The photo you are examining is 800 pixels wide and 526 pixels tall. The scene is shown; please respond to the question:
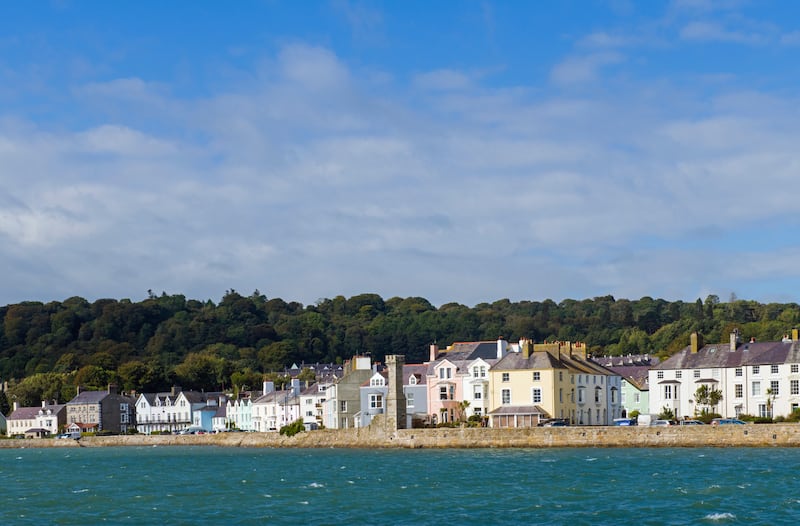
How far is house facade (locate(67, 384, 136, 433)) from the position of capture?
127250 millimetres

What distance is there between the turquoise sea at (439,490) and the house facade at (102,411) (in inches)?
2426

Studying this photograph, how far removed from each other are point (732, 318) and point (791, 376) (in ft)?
301

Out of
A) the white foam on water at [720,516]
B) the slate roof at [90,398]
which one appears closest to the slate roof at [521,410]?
the white foam on water at [720,516]

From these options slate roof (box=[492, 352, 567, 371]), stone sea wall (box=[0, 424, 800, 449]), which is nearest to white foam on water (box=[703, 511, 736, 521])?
stone sea wall (box=[0, 424, 800, 449])

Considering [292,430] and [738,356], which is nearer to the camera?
[738,356]

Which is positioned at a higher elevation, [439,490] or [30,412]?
[439,490]

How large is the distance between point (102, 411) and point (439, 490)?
299ft

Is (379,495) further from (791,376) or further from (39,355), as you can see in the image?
(39,355)

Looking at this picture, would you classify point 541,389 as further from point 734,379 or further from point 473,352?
point 734,379

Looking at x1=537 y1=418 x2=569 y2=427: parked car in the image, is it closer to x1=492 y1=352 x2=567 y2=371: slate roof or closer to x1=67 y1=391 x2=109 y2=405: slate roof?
x1=492 y1=352 x2=567 y2=371: slate roof

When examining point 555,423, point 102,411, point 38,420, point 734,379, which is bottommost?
point 38,420

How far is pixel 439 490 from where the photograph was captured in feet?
144

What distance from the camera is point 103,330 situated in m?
188

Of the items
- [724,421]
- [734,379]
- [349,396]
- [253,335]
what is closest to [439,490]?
[724,421]
